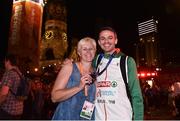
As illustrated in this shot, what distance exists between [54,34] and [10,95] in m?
68.5

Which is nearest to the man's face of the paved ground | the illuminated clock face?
the paved ground

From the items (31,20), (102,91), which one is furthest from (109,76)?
(31,20)

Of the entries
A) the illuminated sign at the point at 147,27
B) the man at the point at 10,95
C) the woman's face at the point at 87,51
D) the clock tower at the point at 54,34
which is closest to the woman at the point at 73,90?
the woman's face at the point at 87,51

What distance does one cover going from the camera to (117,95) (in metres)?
3.67

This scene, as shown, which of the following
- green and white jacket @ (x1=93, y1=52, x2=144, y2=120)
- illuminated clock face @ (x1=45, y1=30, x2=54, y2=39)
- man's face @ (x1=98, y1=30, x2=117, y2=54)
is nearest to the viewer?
green and white jacket @ (x1=93, y1=52, x2=144, y2=120)

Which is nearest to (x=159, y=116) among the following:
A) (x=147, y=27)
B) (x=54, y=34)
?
(x=54, y=34)

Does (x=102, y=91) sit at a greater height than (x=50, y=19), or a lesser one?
lesser

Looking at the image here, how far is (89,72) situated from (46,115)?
1012cm

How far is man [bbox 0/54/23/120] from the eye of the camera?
550 centimetres

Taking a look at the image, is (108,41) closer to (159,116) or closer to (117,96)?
(117,96)

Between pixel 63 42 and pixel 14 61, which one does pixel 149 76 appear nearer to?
pixel 14 61

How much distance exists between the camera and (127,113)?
364 cm

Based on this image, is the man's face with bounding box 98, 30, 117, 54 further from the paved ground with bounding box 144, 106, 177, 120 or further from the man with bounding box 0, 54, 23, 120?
the paved ground with bounding box 144, 106, 177, 120

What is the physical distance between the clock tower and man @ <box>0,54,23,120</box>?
64.3 metres
